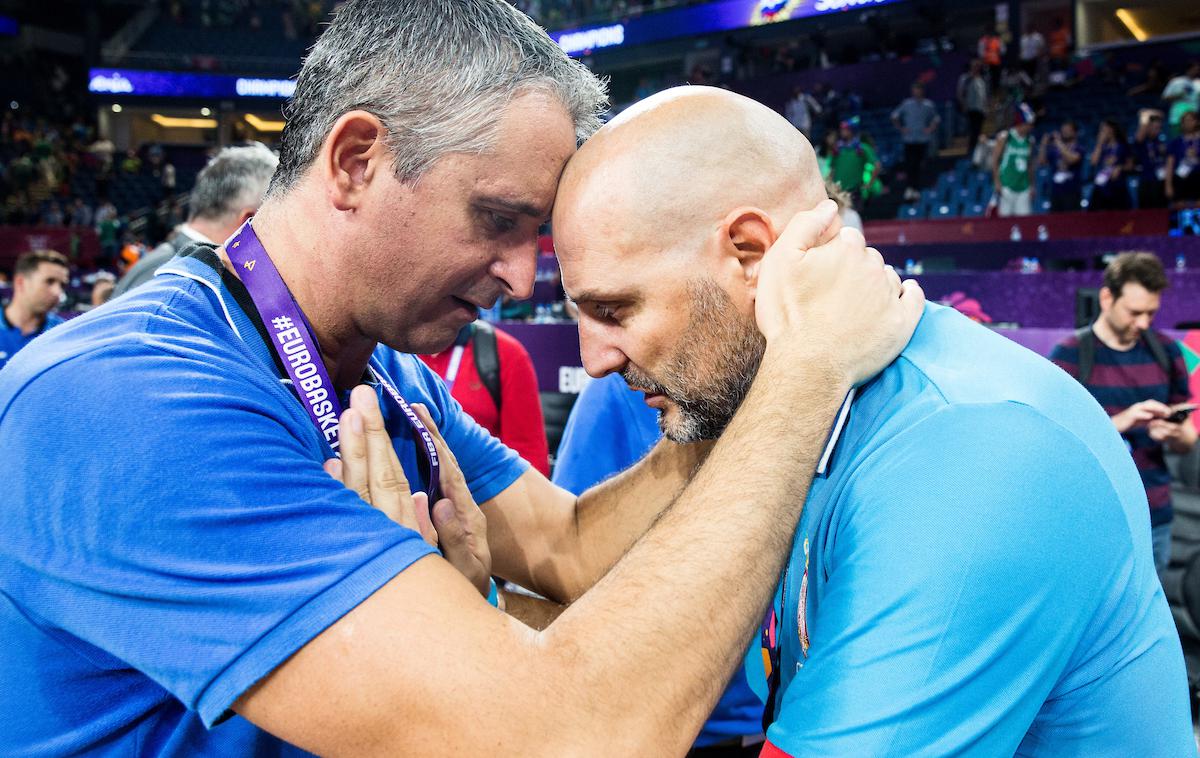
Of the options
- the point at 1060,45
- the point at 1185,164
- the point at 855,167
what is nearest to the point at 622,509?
the point at 1185,164

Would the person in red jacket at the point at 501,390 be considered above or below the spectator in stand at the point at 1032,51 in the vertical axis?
below

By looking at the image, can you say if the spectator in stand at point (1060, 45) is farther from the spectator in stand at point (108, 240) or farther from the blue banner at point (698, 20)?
the spectator in stand at point (108, 240)

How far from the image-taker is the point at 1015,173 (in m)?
13.7

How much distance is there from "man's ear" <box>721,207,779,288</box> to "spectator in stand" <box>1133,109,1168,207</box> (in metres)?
12.6

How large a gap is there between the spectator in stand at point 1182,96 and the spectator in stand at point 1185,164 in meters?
1.03

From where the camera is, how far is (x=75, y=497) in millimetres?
1125

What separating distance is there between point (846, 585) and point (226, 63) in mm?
33564

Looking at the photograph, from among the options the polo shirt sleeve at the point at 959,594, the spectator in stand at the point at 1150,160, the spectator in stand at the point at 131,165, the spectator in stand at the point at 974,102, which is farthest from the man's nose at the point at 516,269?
the spectator in stand at the point at 131,165

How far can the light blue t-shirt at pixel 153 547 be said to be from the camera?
3.65ft

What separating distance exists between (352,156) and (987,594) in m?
1.15

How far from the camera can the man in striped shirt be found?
4801 mm

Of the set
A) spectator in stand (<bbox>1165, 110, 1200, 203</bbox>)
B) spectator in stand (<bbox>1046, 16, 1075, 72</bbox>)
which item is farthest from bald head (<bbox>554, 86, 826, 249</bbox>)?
spectator in stand (<bbox>1046, 16, 1075, 72</bbox>)

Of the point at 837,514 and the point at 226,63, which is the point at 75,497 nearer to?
the point at 837,514

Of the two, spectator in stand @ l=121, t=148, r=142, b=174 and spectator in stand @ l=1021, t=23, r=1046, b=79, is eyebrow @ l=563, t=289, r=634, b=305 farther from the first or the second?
spectator in stand @ l=121, t=148, r=142, b=174
